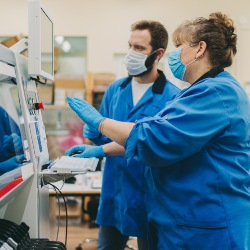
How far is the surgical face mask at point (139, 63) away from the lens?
1.96m

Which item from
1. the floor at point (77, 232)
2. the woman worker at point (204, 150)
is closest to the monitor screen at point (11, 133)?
the woman worker at point (204, 150)

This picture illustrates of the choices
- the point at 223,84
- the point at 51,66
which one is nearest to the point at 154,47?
the point at 51,66

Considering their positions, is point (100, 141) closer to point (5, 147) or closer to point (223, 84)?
point (5, 147)

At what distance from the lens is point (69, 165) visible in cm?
145

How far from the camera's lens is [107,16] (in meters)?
4.96

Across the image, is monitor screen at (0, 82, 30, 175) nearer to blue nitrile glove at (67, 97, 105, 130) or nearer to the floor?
blue nitrile glove at (67, 97, 105, 130)

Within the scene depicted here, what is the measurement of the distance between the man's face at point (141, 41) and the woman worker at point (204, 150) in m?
0.58

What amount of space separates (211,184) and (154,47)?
96 centimetres

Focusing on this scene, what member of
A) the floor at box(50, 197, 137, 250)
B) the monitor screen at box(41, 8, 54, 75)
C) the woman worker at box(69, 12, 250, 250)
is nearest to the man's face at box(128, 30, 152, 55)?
the monitor screen at box(41, 8, 54, 75)

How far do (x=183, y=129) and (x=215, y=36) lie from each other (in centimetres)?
39

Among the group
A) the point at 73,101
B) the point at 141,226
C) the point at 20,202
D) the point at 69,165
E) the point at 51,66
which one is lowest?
the point at 141,226

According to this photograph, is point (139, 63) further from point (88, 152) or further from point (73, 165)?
point (73, 165)

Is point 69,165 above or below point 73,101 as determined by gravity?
below

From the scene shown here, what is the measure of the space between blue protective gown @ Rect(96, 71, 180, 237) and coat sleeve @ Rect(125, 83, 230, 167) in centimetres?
54
